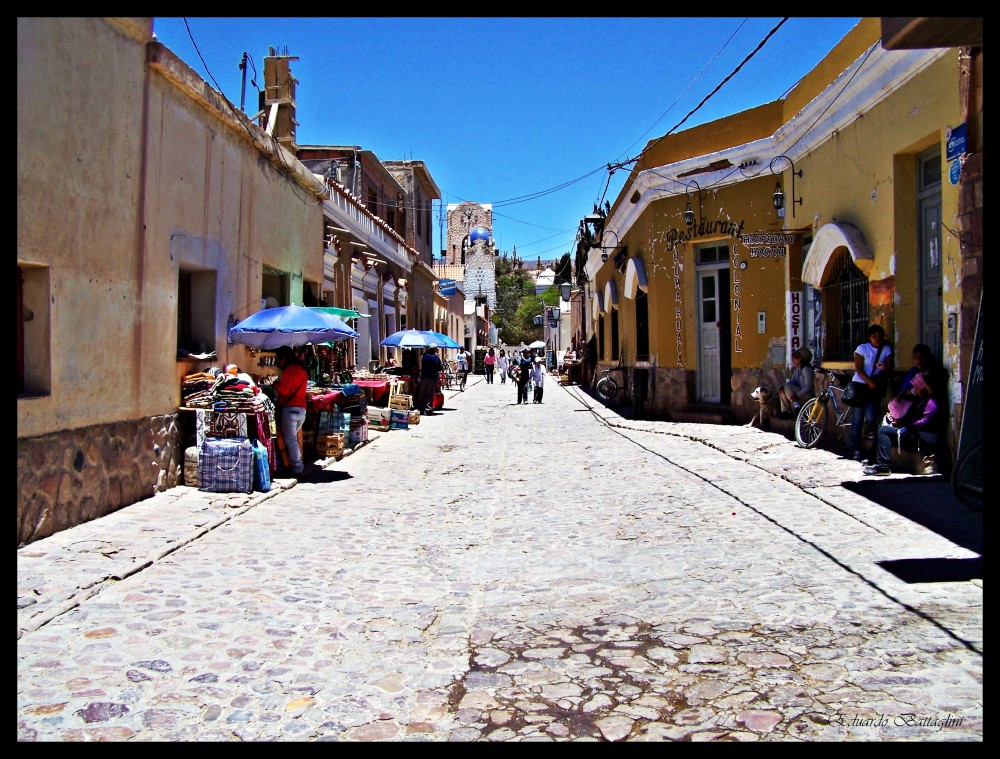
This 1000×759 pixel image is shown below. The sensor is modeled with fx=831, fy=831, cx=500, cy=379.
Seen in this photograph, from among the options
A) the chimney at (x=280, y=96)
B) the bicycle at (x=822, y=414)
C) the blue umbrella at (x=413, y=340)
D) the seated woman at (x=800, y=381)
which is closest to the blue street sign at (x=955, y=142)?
the bicycle at (x=822, y=414)

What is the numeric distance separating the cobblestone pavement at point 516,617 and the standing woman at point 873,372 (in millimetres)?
967

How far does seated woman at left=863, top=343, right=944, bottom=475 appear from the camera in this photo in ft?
26.8

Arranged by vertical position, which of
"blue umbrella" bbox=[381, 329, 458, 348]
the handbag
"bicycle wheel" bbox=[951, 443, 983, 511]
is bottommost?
"bicycle wheel" bbox=[951, 443, 983, 511]

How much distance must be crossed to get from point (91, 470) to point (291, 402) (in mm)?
3039

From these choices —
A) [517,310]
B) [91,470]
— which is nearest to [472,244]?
[517,310]

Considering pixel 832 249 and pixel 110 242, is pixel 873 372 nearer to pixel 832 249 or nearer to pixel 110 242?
pixel 832 249

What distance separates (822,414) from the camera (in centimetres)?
1112

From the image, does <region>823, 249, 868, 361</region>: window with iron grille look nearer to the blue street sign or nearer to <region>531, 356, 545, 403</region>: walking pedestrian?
the blue street sign

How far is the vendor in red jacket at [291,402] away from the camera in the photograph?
994 cm

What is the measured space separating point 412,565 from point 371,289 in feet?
52.4

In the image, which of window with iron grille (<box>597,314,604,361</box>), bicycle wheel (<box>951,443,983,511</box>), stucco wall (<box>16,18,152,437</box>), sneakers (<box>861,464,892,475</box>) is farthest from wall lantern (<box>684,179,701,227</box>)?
window with iron grille (<box>597,314,604,361</box>)

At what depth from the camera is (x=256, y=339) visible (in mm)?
10266
